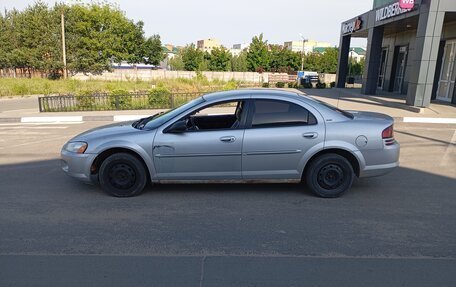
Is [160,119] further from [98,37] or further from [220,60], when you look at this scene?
[220,60]

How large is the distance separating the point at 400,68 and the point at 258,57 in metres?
30.2

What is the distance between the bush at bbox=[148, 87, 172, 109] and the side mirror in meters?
11.2

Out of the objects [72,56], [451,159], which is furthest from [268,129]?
[72,56]

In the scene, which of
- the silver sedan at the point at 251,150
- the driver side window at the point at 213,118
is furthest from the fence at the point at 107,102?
the silver sedan at the point at 251,150

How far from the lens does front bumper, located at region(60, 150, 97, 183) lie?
472 centimetres

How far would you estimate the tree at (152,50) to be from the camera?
44.8m

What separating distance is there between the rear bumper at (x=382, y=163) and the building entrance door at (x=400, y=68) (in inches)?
762

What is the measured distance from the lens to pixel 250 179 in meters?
4.71

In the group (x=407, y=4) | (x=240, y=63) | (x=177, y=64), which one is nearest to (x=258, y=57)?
(x=240, y=63)

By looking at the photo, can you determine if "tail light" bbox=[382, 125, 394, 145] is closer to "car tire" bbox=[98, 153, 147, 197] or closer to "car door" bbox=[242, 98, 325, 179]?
"car door" bbox=[242, 98, 325, 179]

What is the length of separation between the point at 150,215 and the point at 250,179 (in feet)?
4.71

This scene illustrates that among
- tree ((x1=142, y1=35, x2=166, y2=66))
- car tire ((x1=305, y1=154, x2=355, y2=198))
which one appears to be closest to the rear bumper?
car tire ((x1=305, y1=154, x2=355, y2=198))

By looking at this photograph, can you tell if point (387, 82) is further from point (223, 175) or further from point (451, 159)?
point (223, 175)

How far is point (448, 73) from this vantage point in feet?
55.1
